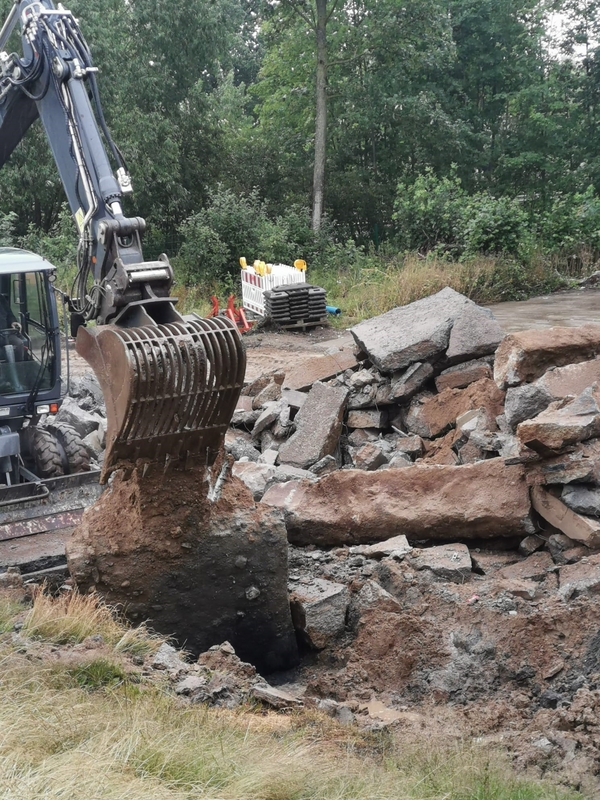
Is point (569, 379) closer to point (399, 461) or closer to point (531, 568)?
point (399, 461)

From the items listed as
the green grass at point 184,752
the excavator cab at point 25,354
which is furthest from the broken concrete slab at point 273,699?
the excavator cab at point 25,354

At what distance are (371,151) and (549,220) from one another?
24.8 feet

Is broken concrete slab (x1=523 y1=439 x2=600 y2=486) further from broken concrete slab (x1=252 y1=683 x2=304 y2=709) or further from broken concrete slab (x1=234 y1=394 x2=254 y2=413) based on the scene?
broken concrete slab (x1=234 y1=394 x2=254 y2=413)

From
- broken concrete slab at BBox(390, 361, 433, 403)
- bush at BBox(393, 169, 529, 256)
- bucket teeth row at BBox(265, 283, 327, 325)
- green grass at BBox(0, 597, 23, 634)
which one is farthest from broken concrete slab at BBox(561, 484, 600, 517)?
bush at BBox(393, 169, 529, 256)

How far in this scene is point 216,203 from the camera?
68.5 ft

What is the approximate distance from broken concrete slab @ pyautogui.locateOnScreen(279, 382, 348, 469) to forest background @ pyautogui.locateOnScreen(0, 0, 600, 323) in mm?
8093

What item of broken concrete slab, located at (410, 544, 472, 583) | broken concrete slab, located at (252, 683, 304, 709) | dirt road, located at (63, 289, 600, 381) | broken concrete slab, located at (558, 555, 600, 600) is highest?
broken concrete slab, located at (558, 555, 600, 600)

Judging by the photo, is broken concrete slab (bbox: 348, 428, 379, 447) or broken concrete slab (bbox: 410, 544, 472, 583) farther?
broken concrete slab (bbox: 348, 428, 379, 447)

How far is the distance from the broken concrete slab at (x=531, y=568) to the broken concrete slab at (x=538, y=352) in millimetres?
2092

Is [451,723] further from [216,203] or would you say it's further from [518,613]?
[216,203]

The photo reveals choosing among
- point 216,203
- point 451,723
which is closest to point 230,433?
point 451,723

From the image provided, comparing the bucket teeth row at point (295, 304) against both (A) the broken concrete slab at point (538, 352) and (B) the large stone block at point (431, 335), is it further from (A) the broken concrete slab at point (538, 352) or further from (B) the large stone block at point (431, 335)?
(A) the broken concrete slab at point (538, 352)

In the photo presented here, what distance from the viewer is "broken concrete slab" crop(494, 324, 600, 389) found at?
8.46 metres

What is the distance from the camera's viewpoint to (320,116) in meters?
23.8
